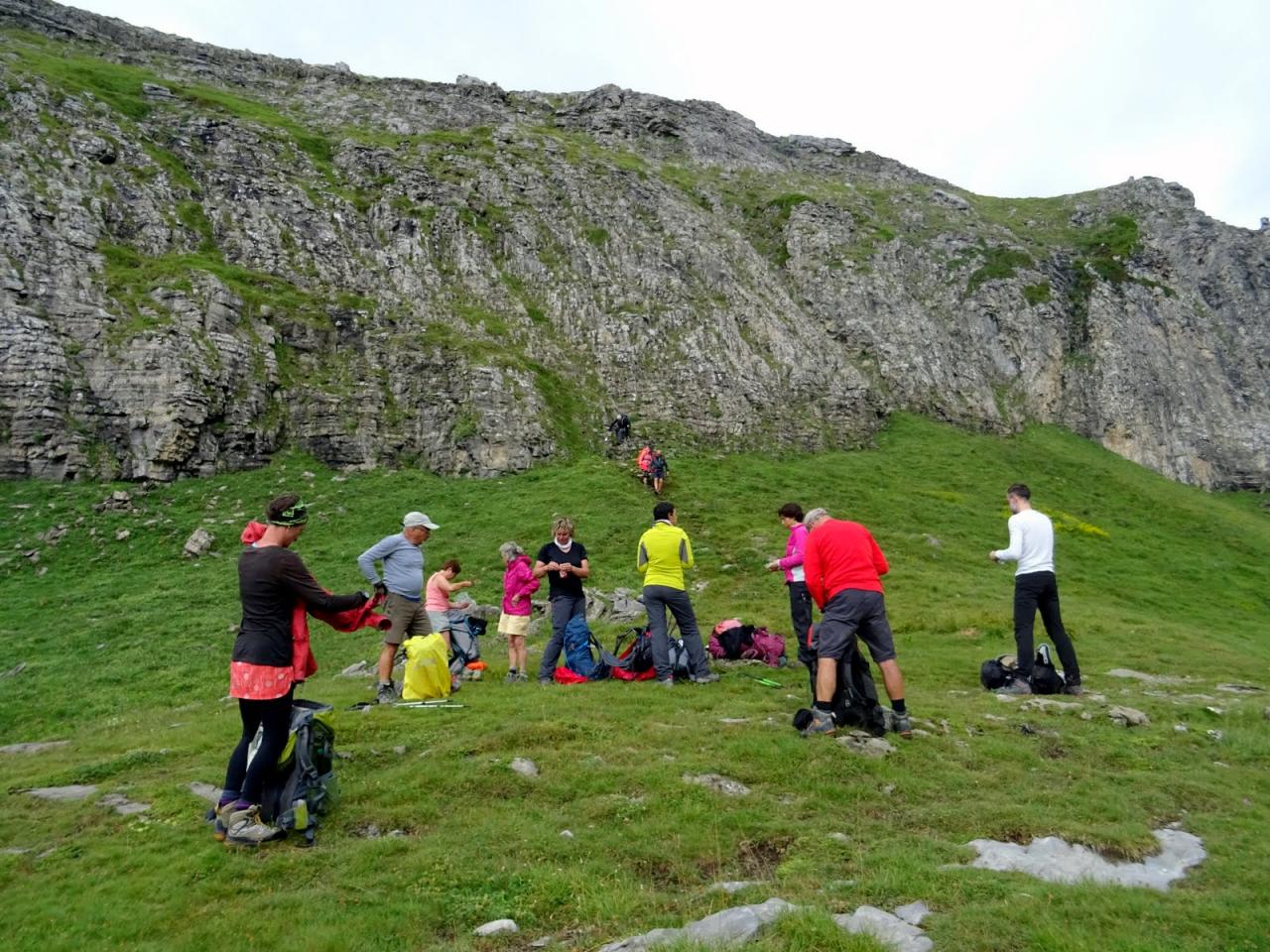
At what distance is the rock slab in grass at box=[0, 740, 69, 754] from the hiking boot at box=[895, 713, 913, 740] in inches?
499

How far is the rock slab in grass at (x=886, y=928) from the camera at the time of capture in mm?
4414

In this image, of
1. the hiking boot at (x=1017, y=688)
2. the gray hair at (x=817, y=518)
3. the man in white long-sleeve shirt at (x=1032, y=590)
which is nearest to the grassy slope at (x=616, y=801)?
the hiking boot at (x=1017, y=688)

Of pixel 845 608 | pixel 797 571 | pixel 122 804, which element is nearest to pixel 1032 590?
pixel 797 571

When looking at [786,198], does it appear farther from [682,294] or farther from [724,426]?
[724,426]

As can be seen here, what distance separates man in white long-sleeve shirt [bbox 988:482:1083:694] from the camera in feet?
38.9

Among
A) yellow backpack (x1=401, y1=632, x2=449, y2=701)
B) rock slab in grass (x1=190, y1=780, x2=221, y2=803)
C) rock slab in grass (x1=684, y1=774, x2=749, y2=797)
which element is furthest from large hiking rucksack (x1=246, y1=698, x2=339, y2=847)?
yellow backpack (x1=401, y1=632, x2=449, y2=701)

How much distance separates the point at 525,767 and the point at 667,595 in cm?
447

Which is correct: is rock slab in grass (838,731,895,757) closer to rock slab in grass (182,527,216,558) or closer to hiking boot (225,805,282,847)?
hiking boot (225,805,282,847)

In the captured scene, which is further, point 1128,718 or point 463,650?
point 463,650

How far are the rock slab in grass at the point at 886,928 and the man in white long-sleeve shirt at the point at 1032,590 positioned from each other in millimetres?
8431

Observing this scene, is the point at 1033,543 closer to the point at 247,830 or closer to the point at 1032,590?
the point at 1032,590

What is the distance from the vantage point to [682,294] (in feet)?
146

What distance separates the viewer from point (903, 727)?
8961 millimetres

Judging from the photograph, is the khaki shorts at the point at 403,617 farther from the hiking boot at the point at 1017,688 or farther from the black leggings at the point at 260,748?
the hiking boot at the point at 1017,688
